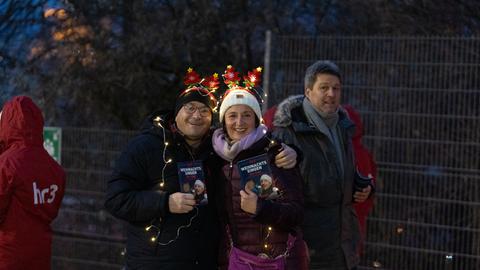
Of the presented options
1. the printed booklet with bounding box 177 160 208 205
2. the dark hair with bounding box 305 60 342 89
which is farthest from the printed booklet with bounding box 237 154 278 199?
the dark hair with bounding box 305 60 342 89

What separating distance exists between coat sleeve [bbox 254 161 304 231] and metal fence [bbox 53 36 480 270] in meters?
3.27

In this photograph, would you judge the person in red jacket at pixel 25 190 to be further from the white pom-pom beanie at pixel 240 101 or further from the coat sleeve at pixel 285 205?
the coat sleeve at pixel 285 205

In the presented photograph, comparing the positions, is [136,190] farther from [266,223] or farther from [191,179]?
[266,223]

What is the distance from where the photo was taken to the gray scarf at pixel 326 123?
471 centimetres

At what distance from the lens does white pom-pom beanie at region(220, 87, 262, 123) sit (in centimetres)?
400

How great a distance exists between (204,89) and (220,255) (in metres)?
0.92

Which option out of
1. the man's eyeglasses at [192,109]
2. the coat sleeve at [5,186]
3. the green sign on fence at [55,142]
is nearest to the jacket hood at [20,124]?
the coat sleeve at [5,186]

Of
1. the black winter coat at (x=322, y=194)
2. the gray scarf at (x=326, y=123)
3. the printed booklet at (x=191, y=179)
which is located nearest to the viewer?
the printed booklet at (x=191, y=179)

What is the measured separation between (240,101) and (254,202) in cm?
62

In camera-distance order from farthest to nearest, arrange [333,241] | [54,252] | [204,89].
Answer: [54,252]
[333,241]
[204,89]

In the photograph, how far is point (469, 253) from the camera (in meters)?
6.79

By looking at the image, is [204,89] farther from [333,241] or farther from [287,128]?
[333,241]

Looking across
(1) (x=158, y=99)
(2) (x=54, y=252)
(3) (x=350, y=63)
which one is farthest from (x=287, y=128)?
(1) (x=158, y=99)

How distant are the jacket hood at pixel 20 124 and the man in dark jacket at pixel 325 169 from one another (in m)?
1.56
